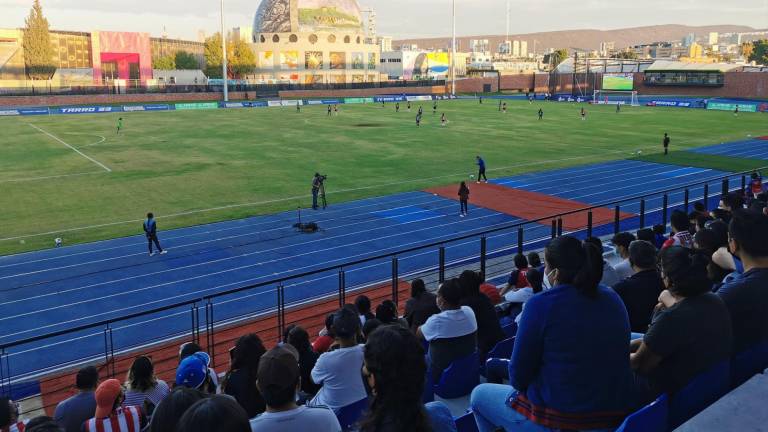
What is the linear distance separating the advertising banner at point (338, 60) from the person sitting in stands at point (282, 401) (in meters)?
148

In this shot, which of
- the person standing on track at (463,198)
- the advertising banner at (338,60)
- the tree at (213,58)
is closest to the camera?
the person standing on track at (463,198)

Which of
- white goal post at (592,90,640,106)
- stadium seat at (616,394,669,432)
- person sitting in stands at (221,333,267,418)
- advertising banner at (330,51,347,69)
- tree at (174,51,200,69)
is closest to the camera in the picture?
stadium seat at (616,394,669,432)

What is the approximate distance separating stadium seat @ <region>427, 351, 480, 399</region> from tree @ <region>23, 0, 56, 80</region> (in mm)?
115536

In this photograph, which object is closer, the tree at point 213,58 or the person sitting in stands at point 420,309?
the person sitting in stands at point 420,309

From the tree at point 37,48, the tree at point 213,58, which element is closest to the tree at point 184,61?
the tree at point 213,58

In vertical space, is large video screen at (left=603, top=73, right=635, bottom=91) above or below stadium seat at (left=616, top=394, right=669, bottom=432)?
above

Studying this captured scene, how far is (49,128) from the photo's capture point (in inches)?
2237

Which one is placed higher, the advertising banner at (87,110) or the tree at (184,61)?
the tree at (184,61)

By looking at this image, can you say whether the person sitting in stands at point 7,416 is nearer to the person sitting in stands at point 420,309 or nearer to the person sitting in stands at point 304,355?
the person sitting in stands at point 304,355

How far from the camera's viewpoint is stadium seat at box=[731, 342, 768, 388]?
529 cm

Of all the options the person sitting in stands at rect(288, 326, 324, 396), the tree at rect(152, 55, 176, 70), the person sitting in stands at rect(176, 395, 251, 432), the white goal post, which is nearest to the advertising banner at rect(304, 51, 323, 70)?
the tree at rect(152, 55, 176, 70)

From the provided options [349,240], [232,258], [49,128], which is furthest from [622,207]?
[49,128]

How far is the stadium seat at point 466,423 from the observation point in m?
4.98

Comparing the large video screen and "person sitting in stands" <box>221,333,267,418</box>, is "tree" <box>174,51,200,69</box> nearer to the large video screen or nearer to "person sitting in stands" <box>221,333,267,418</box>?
the large video screen
